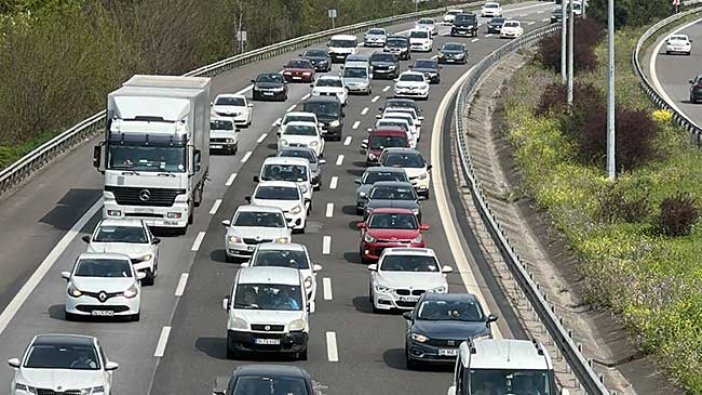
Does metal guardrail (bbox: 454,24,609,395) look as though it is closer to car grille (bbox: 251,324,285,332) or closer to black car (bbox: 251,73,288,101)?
car grille (bbox: 251,324,285,332)

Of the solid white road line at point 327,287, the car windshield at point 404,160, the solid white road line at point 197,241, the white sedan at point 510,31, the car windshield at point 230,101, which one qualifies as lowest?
the solid white road line at point 327,287

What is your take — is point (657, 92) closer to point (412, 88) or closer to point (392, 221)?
point (412, 88)

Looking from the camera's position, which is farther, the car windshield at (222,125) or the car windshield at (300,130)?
the car windshield at (222,125)

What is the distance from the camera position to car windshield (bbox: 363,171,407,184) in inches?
1991

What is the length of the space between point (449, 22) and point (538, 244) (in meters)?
83.8

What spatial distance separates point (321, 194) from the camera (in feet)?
177

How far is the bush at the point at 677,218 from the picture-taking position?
45.3 m

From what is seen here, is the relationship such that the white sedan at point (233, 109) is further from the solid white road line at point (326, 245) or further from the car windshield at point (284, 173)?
the solid white road line at point (326, 245)

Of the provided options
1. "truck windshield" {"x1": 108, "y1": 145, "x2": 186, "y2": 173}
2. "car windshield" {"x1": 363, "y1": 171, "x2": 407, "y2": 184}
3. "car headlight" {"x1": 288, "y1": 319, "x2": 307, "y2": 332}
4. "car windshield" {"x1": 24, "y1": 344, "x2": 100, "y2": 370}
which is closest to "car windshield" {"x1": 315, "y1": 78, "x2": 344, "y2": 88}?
"car windshield" {"x1": 363, "y1": 171, "x2": 407, "y2": 184}

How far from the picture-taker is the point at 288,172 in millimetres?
50219

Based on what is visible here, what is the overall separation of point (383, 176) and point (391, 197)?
3.53 meters

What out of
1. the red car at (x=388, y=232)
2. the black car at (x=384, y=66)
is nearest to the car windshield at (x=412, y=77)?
the black car at (x=384, y=66)

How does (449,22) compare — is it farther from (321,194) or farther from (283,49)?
(321,194)

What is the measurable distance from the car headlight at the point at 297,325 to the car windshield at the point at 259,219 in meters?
11.5
